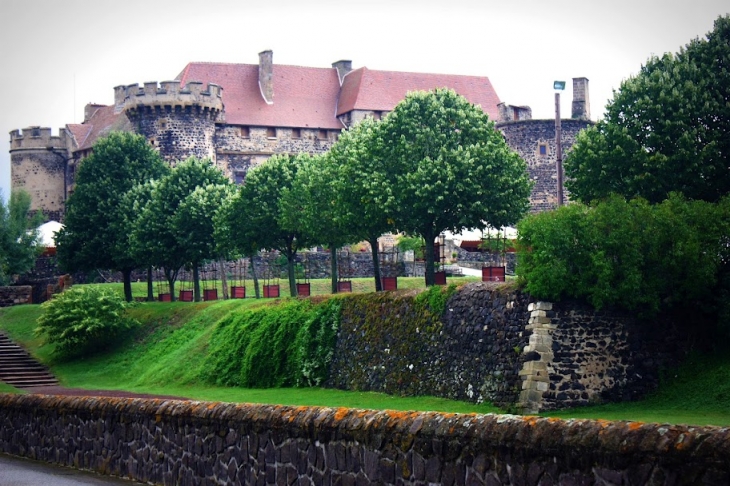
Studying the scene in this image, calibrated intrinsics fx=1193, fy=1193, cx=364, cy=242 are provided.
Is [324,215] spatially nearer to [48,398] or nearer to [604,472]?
[48,398]

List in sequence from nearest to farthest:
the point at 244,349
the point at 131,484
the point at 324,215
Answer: the point at 131,484 < the point at 244,349 < the point at 324,215

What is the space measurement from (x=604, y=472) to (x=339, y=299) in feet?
92.5

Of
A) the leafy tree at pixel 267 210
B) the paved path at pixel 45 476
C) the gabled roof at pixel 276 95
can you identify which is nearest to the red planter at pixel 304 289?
the leafy tree at pixel 267 210

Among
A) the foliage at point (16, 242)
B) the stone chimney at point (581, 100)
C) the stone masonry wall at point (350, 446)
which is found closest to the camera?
the stone masonry wall at point (350, 446)

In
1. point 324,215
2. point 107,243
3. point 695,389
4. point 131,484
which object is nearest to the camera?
point 131,484

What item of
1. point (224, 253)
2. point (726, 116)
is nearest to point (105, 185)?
point (224, 253)

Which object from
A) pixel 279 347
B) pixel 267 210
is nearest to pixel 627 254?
pixel 279 347

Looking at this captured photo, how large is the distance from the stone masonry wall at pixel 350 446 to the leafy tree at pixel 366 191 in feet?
77.7

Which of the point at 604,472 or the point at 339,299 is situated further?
the point at 339,299

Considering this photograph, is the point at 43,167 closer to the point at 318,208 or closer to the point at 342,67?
Answer: the point at 342,67

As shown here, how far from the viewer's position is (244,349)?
136ft

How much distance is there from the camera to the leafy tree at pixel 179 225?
59.3 m

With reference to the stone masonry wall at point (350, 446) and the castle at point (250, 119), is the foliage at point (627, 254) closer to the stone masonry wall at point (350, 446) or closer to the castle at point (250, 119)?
the stone masonry wall at point (350, 446)

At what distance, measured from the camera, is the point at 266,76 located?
3701 inches
